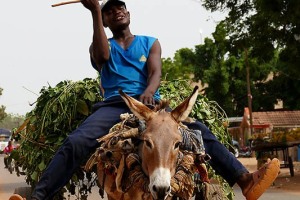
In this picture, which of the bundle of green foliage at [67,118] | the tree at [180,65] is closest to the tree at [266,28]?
the bundle of green foliage at [67,118]

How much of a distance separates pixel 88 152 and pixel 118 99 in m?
0.52

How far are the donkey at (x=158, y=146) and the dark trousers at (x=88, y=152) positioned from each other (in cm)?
59

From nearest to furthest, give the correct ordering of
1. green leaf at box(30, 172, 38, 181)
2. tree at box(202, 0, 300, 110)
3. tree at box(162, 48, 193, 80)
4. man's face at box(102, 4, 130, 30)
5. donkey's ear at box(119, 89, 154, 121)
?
donkey's ear at box(119, 89, 154, 121) → man's face at box(102, 4, 130, 30) → green leaf at box(30, 172, 38, 181) → tree at box(202, 0, 300, 110) → tree at box(162, 48, 193, 80)

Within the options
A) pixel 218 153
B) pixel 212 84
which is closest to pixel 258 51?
pixel 218 153

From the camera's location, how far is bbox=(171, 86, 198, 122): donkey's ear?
4914 mm

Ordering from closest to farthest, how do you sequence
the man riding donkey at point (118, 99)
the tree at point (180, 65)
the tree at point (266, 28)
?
the man riding donkey at point (118, 99)
the tree at point (266, 28)
the tree at point (180, 65)

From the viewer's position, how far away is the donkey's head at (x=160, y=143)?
14.8 ft

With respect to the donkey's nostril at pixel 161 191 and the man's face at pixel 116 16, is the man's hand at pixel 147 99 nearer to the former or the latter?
the man's face at pixel 116 16

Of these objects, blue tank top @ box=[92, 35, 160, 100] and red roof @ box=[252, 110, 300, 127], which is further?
red roof @ box=[252, 110, 300, 127]

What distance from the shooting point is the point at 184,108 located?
495 cm

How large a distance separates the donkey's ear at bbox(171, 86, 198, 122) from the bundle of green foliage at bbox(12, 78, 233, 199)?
1873 mm

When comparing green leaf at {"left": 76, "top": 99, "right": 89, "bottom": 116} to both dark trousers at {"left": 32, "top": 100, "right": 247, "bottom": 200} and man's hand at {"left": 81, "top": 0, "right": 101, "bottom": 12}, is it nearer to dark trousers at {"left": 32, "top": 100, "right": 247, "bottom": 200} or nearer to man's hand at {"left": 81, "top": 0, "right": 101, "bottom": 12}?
dark trousers at {"left": 32, "top": 100, "right": 247, "bottom": 200}

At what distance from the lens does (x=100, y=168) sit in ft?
17.9

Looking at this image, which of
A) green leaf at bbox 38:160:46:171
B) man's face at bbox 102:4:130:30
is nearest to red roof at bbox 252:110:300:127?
green leaf at bbox 38:160:46:171
